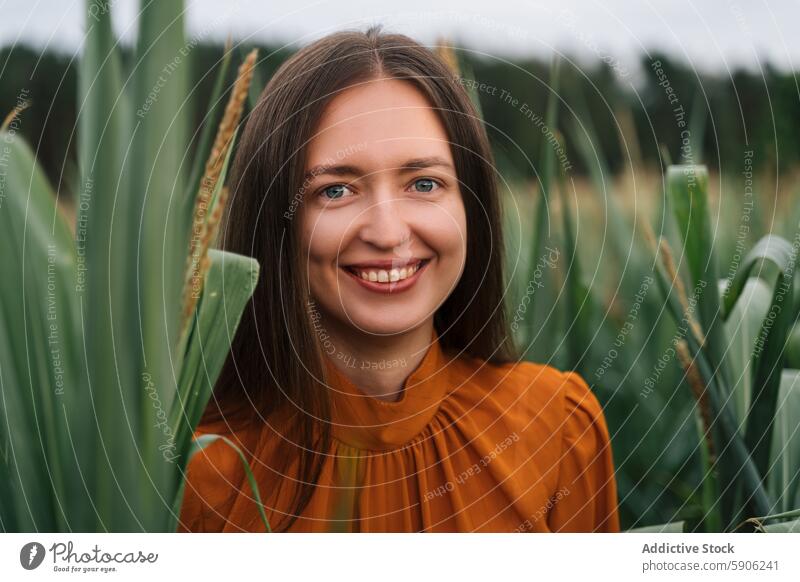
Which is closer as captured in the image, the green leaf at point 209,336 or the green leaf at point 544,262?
the green leaf at point 209,336

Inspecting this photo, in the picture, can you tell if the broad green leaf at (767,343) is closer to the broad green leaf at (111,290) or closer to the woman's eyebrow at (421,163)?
the woman's eyebrow at (421,163)

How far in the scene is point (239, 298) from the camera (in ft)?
1.85

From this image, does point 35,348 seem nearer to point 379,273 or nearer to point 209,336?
point 209,336

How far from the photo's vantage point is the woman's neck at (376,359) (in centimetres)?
65

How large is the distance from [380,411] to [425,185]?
18 centimetres

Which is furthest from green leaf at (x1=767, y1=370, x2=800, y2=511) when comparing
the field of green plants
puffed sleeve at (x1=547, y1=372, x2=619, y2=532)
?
puffed sleeve at (x1=547, y1=372, x2=619, y2=532)

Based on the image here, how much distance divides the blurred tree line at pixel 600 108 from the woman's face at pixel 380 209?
8 cm

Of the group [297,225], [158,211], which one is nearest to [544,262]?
[297,225]

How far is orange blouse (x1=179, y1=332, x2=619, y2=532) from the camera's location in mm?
646

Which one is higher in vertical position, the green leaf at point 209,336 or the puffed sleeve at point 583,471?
the green leaf at point 209,336

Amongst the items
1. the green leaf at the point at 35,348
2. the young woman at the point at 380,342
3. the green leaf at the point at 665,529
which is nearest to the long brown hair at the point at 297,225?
the young woman at the point at 380,342

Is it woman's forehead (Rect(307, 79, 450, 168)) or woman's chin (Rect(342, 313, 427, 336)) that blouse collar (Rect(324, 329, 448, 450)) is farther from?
woman's forehead (Rect(307, 79, 450, 168))
